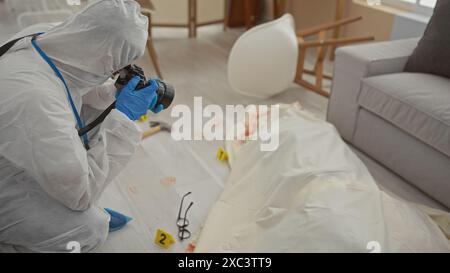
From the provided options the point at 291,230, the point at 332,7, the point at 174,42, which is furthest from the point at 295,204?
the point at 174,42

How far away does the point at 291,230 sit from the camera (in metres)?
1.33

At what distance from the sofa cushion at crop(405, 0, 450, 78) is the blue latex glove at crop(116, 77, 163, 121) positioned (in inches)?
58.2

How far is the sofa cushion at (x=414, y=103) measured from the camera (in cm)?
179

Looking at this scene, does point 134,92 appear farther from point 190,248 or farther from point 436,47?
point 436,47

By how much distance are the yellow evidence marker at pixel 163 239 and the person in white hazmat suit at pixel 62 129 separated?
23cm

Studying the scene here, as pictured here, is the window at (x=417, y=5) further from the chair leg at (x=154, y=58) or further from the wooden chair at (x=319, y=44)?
the chair leg at (x=154, y=58)

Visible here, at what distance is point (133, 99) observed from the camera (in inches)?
57.7

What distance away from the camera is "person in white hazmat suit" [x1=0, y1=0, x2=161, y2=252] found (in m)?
1.14

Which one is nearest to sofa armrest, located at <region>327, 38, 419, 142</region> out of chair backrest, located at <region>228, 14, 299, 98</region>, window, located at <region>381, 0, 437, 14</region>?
chair backrest, located at <region>228, 14, 299, 98</region>

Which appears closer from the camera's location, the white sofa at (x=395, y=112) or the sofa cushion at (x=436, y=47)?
the white sofa at (x=395, y=112)

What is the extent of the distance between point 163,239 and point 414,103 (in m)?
1.30

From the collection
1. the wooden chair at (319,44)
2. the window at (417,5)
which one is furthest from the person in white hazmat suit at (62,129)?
the window at (417,5)

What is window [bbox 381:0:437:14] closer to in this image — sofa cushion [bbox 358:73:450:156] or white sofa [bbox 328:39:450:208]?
white sofa [bbox 328:39:450:208]

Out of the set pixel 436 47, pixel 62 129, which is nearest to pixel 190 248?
pixel 62 129
